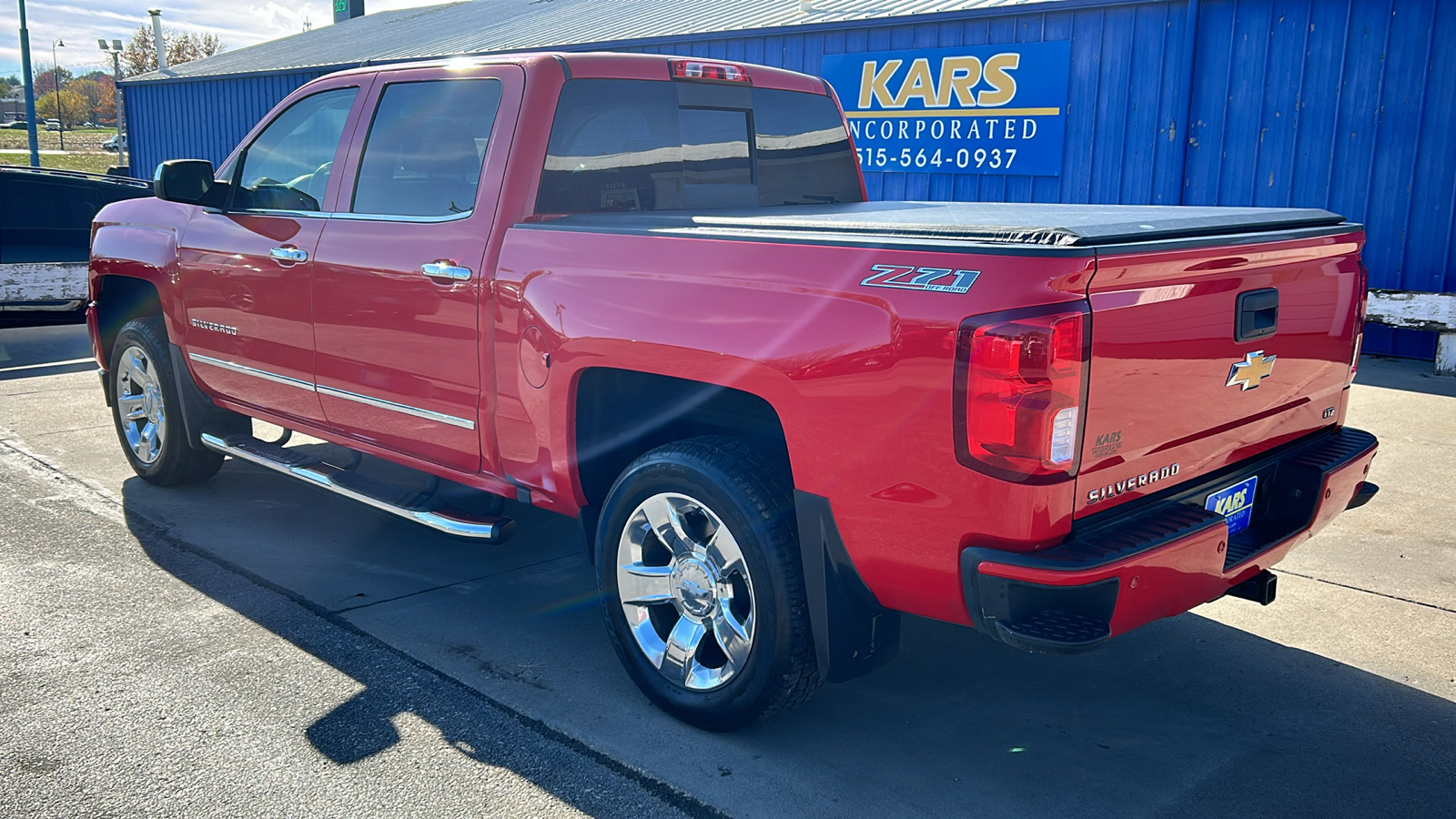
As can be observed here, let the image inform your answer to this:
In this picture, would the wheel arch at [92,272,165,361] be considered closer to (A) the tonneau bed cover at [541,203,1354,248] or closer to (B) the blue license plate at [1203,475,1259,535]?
(A) the tonneau bed cover at [541,203,1354,248]

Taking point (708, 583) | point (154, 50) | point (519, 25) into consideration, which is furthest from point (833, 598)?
point (154, 50)

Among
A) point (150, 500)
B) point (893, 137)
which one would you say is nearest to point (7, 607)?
point (150, 500)

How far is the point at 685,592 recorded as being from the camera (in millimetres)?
3285

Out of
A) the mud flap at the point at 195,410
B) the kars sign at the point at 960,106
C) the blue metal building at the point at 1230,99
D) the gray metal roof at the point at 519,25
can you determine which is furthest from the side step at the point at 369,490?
the gray metal roof at the point at 519,25

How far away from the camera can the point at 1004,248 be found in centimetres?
249

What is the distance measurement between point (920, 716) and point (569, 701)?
106 cm

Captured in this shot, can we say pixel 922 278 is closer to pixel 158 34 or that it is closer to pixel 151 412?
pixel 151 412

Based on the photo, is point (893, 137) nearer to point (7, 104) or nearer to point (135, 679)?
point (135, 679)

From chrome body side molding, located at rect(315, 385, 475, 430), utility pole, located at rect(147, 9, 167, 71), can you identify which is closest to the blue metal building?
chrome body side molding, located at rect(315, 385, 475, 430)

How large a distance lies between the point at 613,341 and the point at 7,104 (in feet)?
372

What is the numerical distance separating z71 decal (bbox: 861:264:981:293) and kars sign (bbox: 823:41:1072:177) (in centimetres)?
965

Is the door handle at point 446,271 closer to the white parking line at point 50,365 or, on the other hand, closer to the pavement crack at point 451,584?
the pavement crack at point 451,584

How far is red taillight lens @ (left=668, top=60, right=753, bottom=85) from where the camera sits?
13.9 ft

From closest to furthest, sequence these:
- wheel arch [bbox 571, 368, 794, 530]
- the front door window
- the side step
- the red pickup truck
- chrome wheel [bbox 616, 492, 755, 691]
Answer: the red pickup truck < chrome wheel [bbox 616, 492, 755, 691] < wheel arch [bbox 571, 368, 794, 530] < the side step < the front door window
